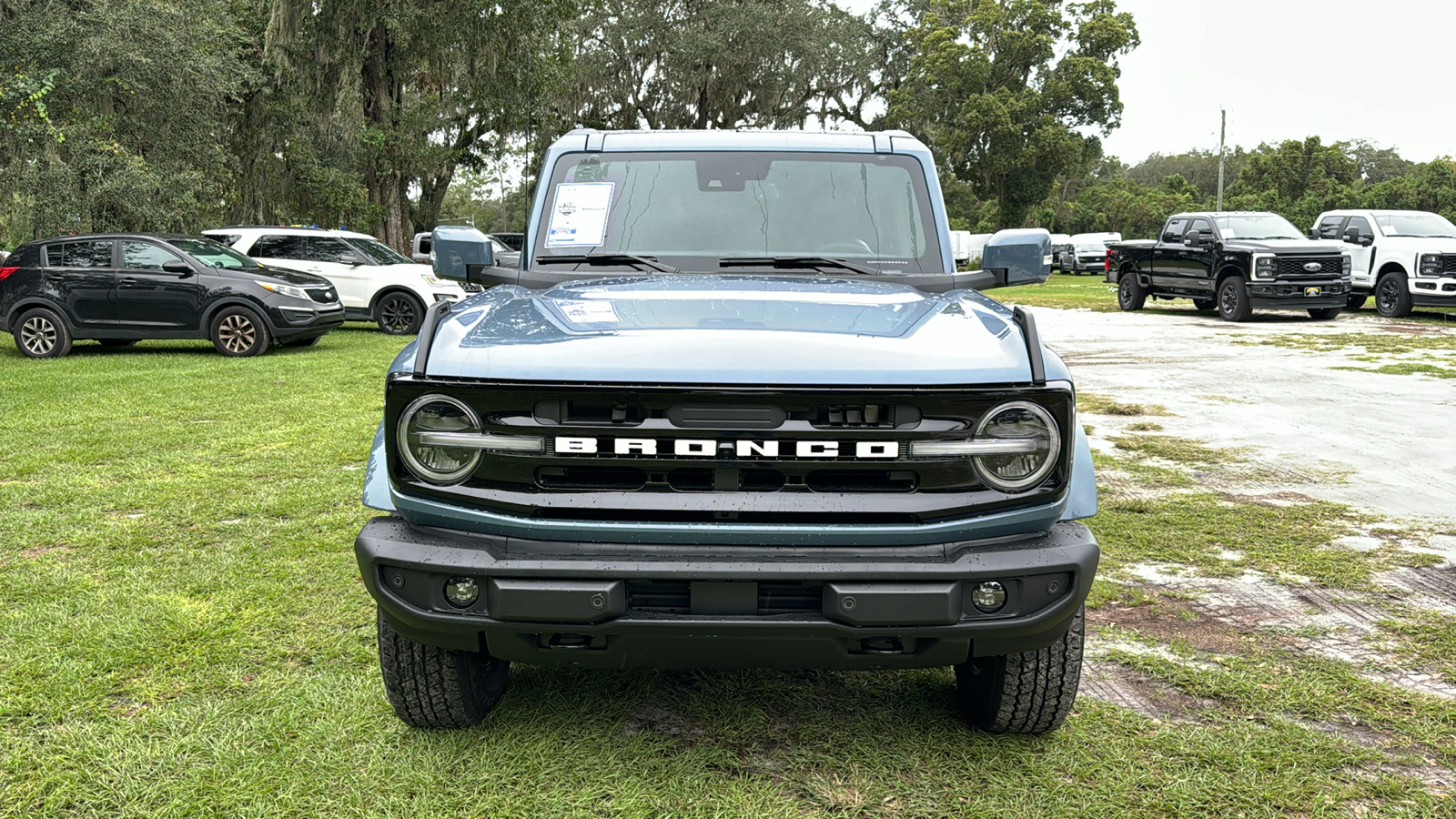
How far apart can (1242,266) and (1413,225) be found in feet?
9.85

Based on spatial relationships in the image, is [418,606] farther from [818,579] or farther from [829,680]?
[829,680]

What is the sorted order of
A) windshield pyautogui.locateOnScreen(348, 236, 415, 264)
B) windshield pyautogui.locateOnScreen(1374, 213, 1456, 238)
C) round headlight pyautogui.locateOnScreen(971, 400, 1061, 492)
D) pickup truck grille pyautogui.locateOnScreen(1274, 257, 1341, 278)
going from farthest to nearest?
windshield pyautogui.locateOnScreen(1374, 213, 1456, 238)
pickup truck grille pyautogui.locateOnScreen(1274, 257, 1341, 278)
windshield pyautogui.locateOnScreen(348, 236, 415, 264)
round headlight pyautogui.locateOnScreen(971, 400, 1061, 492)

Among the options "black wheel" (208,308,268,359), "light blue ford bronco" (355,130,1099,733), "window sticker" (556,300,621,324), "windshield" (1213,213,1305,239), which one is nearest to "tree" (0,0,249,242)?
"black wheel" (208,308,268,359)

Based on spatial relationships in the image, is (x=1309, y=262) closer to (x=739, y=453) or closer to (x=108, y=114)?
(x=739, y=453)

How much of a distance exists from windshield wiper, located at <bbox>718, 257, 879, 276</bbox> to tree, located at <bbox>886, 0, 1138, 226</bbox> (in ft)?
140

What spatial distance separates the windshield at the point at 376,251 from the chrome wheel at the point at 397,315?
2.07 ft

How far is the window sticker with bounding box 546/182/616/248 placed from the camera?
407cm

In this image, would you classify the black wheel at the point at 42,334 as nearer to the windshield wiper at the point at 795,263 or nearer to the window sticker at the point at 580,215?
the window sticker at the point at 580,215

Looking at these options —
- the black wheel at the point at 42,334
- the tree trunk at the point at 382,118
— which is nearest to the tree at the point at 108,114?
the black wheel at the point at 42,334

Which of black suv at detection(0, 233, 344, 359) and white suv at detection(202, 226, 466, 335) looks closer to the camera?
black suv at detection(0, 233, 344, 359)

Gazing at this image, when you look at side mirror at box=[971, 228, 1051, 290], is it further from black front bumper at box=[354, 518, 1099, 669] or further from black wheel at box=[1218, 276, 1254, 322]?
black wheel at box=[1218, 276, 1254, 322]

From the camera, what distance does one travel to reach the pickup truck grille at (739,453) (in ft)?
8.59

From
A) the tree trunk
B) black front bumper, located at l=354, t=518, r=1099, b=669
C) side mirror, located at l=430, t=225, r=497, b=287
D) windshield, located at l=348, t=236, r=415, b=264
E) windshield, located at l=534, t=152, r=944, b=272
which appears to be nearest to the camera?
black front bumper, located at l=354, t=518, r=1099, b=669

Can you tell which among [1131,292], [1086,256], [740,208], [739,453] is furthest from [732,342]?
[1086,256]
